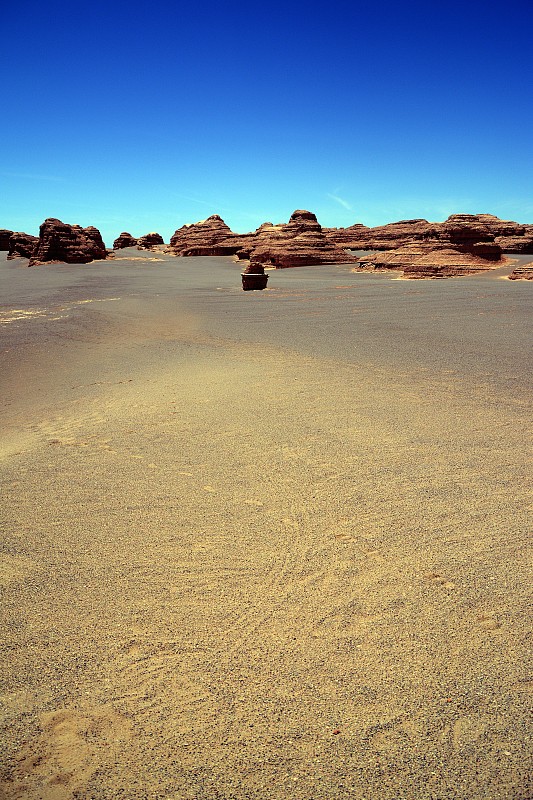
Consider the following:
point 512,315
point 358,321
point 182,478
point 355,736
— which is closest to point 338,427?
point 182,478

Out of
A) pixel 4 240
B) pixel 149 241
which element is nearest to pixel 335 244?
pixel 149 241

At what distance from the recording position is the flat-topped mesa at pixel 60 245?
4753cm

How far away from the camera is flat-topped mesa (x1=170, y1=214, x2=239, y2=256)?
62031 mm

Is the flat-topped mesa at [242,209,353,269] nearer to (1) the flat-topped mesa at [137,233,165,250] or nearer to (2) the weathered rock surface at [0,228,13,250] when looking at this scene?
(1) the flat-topped mesa at [137,233,165,250]

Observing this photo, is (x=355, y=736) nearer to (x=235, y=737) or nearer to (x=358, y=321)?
(x=235, y=737)

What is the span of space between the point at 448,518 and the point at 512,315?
38.7ft

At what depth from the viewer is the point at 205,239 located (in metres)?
64.9

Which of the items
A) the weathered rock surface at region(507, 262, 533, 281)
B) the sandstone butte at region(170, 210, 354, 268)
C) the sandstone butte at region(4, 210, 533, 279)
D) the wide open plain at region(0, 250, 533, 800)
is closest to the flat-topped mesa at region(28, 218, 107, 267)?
the sandstone butte at region(4, 210, 533, 279)

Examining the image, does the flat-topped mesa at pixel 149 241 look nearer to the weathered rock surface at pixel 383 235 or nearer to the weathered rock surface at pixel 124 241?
the weathered rock surface at pixel 124 241

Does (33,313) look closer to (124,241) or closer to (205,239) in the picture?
(205,239)

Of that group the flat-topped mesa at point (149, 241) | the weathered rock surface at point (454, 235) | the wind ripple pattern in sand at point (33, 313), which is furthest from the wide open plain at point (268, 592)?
the flat-topped mesa at point (149, 241)

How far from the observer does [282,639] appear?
102 inches

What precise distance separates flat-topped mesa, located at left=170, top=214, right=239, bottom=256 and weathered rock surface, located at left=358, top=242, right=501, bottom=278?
28150 mm

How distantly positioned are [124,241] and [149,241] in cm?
664
